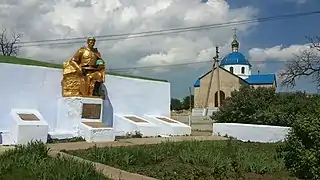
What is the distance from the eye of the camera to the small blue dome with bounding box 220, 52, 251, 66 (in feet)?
221

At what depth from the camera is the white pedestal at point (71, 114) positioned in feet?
50.6

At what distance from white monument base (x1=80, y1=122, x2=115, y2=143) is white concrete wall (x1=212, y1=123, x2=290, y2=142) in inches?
230

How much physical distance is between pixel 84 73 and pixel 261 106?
8216 mm

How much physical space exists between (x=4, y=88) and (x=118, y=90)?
529cm

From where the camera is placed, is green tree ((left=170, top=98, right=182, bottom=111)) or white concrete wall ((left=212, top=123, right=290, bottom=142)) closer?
white concrete wall ((left=212, top=123, right=290, bottom=142))

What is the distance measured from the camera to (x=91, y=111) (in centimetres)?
1596

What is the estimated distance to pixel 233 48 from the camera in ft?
227

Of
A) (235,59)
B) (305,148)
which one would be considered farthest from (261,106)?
(235,59)

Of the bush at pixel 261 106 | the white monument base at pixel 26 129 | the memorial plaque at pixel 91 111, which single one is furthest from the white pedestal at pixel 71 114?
the bush at pixel 261 106

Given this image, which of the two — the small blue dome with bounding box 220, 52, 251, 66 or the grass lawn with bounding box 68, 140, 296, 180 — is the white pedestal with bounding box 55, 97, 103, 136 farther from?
the small blue dome with bounding box 220, 52, 251, 66

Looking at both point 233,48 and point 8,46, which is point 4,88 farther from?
point 233,48

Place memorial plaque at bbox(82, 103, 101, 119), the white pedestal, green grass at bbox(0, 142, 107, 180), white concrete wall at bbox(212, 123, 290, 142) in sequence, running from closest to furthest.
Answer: green grass at bbox(0, 142, 107, 180), the white pedestal, memorial plaque at bbox(82, 103, 101, 119), white concrete wall at bbox(212, 123, 290, 142)

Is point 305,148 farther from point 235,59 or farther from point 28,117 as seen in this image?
point 235,59

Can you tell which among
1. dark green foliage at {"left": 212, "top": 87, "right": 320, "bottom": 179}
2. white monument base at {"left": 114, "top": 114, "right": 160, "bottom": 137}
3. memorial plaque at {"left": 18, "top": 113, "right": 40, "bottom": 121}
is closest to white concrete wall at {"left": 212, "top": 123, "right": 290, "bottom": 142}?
dark green foliage at {"left": 212, "top": 87, "right": 320, "bottom": 179}
